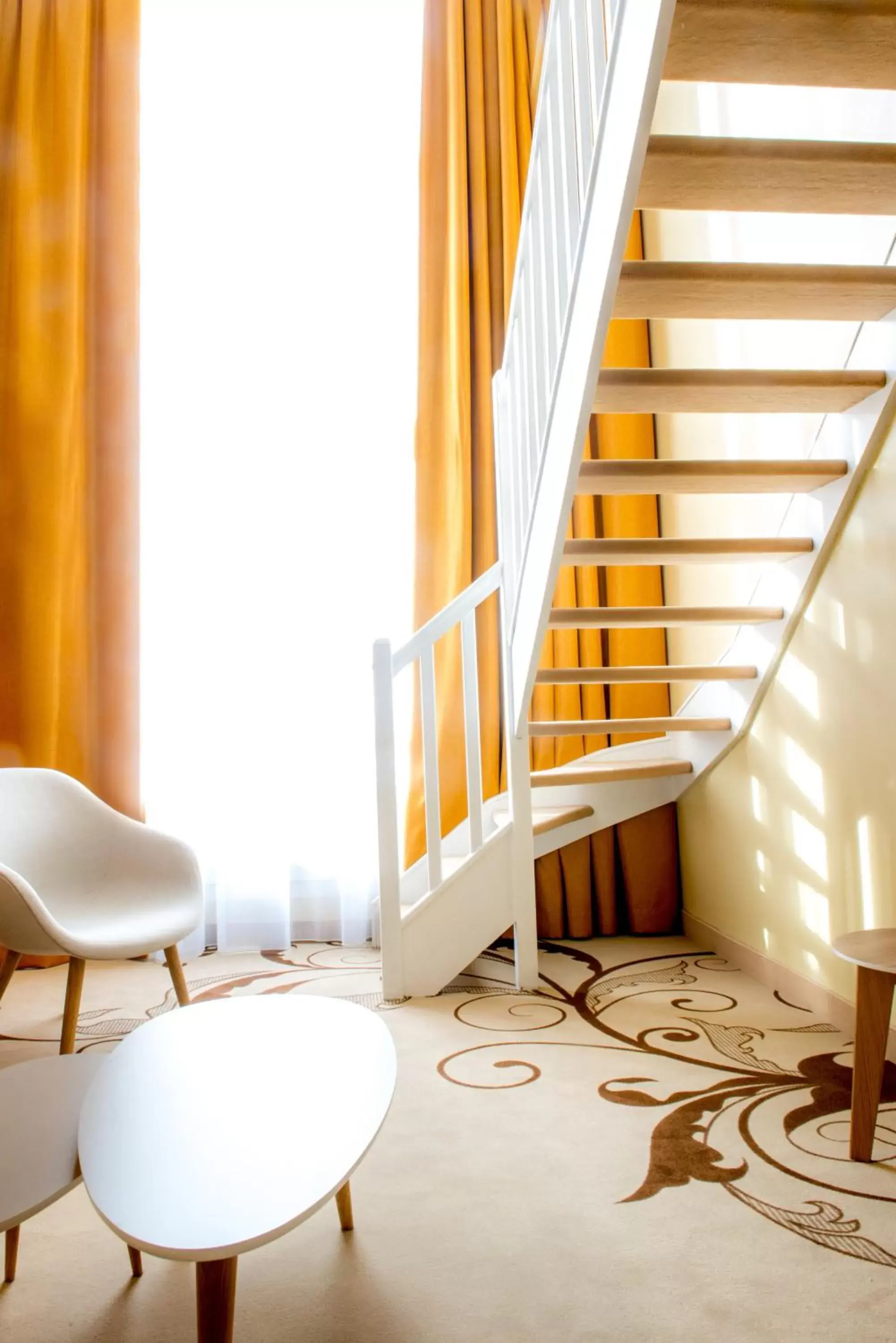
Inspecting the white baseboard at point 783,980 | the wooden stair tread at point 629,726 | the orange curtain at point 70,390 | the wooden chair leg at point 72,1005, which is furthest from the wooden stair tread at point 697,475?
the orange curtain at point 70,390

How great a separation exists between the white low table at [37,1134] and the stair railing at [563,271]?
1469mm

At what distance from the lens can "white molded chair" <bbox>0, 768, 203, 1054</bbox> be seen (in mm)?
2295

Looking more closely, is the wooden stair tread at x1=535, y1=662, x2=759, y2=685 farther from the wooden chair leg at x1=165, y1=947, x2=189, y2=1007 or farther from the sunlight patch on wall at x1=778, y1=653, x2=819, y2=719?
the wooden chair leg at x1=165, y1=947, x2=189, y2=1007

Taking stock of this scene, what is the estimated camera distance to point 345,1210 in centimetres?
148

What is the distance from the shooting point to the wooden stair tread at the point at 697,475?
213 centimetres

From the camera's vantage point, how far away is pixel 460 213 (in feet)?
11.3

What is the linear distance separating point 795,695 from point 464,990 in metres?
1.28

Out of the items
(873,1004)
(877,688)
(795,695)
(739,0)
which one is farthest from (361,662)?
(739,0)

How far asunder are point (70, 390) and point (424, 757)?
189 cm

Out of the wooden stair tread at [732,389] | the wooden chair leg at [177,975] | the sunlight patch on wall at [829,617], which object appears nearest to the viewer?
the wooden stair tread at [732,389]

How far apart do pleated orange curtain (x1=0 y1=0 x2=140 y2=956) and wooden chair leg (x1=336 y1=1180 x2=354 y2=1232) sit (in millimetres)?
2072

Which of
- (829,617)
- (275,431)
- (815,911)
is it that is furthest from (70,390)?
(815,911)

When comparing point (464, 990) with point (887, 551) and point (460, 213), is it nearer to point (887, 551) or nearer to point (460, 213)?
point (887, 551)

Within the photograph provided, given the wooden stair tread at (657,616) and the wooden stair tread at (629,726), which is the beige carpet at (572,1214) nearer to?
the wooden stair tread at (629,726)
